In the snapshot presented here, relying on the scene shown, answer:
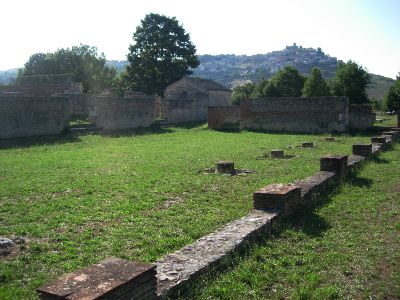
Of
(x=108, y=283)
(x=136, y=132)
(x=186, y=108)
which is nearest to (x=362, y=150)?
(x=108, y=283)

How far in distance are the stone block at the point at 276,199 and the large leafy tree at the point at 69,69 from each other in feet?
192

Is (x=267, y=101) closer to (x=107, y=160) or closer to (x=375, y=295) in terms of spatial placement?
(x=107, y=160)

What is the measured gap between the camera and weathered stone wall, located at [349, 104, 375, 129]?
26.6m

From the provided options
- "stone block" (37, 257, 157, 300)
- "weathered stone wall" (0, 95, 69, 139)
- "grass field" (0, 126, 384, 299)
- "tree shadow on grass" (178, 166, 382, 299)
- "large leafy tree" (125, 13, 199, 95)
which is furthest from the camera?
"large leafy tree" (125, 13, 199, 95)

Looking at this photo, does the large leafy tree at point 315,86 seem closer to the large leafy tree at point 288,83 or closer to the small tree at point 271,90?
the large leafy tree at point 288,83

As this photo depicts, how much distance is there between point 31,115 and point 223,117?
532 inches

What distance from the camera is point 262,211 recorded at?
23.1ft

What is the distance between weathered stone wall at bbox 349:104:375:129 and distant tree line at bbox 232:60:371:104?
10.4m

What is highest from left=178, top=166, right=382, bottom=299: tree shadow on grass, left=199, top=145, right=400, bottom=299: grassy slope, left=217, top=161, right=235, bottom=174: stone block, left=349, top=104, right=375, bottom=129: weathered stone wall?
left=349, top=104, right=375, bottom=129: weathered stone wall

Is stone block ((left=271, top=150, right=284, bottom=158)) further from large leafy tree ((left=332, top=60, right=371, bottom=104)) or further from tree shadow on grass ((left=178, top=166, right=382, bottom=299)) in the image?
large leafy tree ((left=332, top=60, right=371, bottom=104))

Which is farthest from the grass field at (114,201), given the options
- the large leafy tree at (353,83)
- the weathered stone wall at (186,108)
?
the large leafy tree at (353,83)

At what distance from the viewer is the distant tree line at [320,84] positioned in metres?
42.3

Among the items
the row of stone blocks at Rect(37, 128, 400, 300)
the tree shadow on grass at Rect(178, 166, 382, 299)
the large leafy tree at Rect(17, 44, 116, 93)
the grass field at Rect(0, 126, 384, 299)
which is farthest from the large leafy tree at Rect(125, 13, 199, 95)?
the row of stone blocks at Rect(37, 128, 400, 300)

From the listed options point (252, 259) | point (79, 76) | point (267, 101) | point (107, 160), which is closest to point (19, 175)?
point (107, 160)
